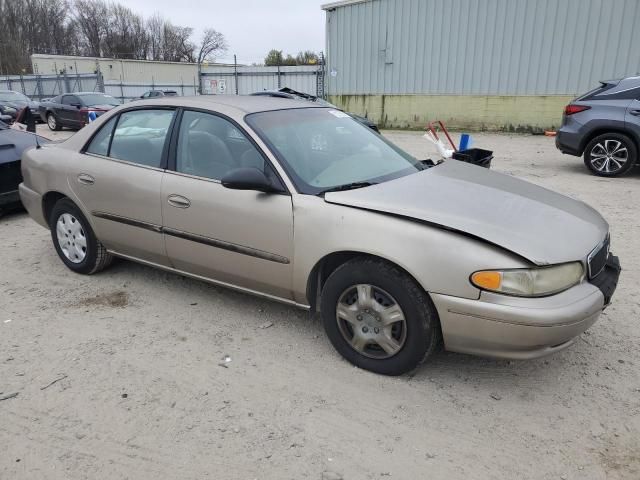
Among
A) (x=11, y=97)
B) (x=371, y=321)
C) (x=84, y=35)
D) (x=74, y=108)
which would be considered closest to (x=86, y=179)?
(x=371, y=321)

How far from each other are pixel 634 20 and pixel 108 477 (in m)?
18.2

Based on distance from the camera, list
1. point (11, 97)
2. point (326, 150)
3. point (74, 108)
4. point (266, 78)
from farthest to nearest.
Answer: point (266, 78), point (11, 97), point (74, 108), point (326, 150)

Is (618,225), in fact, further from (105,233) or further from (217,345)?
(105,233)

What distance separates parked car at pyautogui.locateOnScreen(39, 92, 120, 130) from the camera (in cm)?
1738

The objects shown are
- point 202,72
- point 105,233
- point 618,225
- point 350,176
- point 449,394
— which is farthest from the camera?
point 202,72

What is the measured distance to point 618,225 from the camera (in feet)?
19.1

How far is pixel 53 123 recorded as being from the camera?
1897 centimetres

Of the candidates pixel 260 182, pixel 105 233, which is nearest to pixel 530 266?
pixel 260 182

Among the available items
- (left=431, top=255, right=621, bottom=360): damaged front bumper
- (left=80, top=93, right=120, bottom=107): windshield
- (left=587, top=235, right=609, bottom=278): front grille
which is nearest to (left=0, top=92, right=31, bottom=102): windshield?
(left=80, top=93, right=120, bottom=107): windshield

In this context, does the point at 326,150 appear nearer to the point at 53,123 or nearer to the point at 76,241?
the point at 76,241

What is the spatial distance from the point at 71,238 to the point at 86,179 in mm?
657

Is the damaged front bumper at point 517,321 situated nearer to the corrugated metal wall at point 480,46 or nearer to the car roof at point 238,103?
the car roof at point 238,103

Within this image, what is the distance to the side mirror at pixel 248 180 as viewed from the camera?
3.02m

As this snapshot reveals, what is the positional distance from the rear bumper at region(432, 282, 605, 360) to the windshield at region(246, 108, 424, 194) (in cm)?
109
